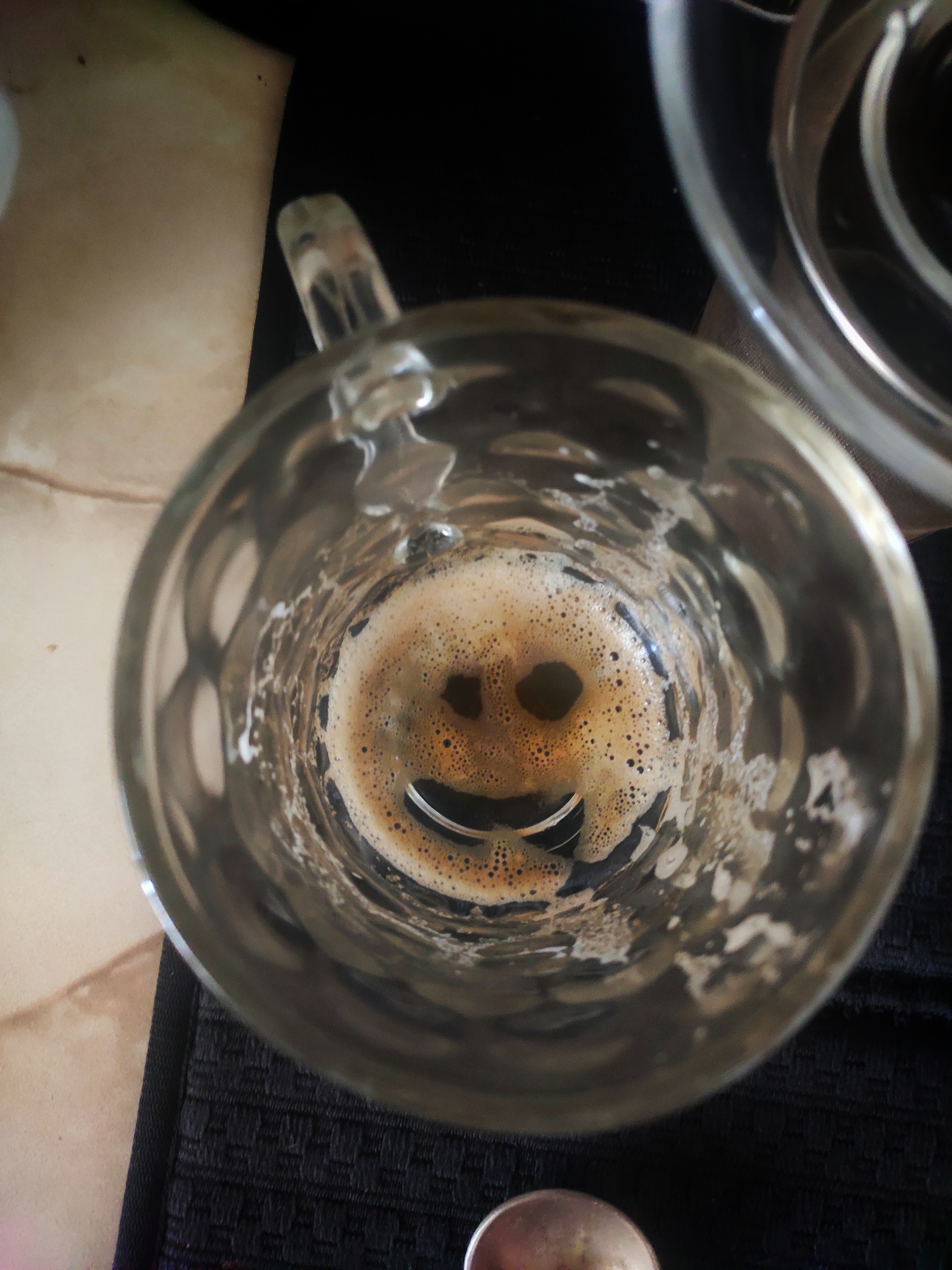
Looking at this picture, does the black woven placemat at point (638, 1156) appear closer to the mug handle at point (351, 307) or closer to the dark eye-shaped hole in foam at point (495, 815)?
the dark eye-shaped hole in foam at point (495, 815)

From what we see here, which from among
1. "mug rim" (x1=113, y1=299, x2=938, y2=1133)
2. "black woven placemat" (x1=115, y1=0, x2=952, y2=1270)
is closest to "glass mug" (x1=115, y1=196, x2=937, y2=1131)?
"mug rim" (x1=113, y1=299, x2=938, y2=1133)

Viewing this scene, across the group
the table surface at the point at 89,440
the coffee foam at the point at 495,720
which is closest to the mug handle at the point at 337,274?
the coffee foam at the point at 495,720

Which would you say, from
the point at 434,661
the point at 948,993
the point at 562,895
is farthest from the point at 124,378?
the point at 948,993

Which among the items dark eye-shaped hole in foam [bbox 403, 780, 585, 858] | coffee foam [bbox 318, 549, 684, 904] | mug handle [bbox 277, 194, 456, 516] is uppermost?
mug handle [bbox 277, 194, 456, 516]

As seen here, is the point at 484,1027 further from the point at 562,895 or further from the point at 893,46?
the point at 893,46

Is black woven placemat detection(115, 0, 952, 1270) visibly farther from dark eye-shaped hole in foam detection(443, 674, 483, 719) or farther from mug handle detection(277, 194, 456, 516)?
mug handle detection(277, 194, 456, 516)
